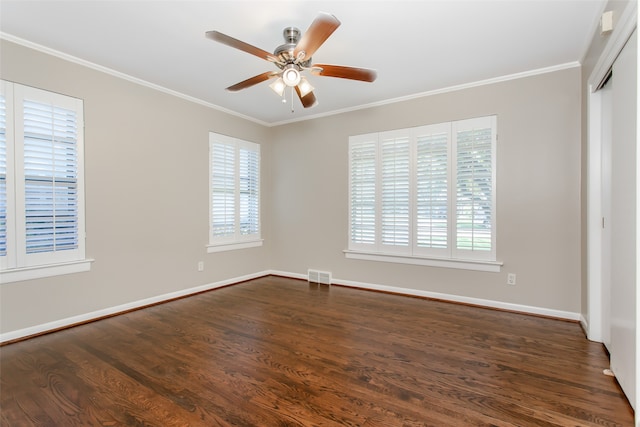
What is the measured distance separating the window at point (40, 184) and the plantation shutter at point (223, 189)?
1682 mm

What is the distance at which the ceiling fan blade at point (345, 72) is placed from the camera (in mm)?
2547

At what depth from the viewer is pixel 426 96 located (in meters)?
4.12

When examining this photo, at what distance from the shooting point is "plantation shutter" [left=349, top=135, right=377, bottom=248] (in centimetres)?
457

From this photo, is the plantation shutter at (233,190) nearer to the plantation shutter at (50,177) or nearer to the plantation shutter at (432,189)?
the plantation shutter at (50,177)

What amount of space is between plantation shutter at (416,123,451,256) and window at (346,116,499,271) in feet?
0.04

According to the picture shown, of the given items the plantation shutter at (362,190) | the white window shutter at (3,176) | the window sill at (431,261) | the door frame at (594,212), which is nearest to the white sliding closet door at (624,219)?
the door frame at (594,212)

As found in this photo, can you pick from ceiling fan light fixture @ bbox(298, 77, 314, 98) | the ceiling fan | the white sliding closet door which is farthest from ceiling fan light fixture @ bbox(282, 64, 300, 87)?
the white sliding closet door

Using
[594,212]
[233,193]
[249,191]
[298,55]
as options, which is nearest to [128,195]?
[233,193]

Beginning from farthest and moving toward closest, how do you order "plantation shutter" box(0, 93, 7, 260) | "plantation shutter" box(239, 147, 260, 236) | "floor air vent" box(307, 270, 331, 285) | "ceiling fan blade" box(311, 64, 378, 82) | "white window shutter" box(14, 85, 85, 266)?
"plantation shutter" box(239, 147, 260, 236) → "floor air vent" box(307, 270, 331, 285) → "white window shutter" box(14, 85, 85, 266) → "plantation shutter" box(0, 93, 7, 260) → "ceiling fan blade" box(311, 64, 378, 82)

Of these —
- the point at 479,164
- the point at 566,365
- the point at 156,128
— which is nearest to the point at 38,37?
the point at 156,128

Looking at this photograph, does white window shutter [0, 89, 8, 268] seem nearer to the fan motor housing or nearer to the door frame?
the fan motor housing

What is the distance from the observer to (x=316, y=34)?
2.08 meters

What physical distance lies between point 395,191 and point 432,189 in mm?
511

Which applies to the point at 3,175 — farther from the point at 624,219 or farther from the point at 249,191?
the point at 624,219
